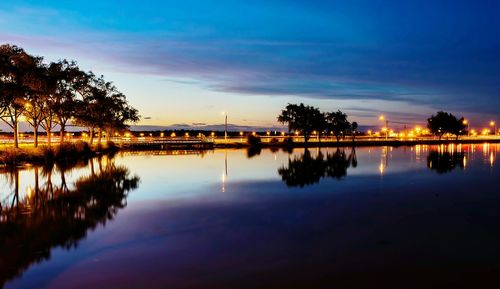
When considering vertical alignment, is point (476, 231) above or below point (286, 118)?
below

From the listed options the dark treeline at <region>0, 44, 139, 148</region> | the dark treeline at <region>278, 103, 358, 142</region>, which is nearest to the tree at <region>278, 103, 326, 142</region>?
the dark treeline at <region>278, 103, 358, 142</region>

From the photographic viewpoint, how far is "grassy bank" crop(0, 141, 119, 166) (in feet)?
136

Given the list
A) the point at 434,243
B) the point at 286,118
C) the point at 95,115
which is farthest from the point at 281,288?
the point at 286,118

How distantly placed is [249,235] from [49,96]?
4435cm

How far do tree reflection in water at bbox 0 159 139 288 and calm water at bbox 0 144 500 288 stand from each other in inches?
2.2

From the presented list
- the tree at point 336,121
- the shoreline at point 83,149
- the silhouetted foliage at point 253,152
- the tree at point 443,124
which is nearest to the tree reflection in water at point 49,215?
the shoreline at point 83,149

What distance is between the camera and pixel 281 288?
10.5 m

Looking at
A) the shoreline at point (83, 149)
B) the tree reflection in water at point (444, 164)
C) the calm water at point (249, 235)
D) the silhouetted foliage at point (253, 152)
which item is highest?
the shoreline at point (83, 149)

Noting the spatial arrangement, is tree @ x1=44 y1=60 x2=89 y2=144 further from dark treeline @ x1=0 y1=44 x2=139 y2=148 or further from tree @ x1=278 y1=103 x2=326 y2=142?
tree @ x1=278 y1=103 x2=326 y2=142

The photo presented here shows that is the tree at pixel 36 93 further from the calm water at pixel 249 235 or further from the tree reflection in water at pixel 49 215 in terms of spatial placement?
the calm water at pixel 249 235

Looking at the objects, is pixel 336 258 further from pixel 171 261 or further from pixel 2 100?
pixel 2 100

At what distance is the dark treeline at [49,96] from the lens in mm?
43656

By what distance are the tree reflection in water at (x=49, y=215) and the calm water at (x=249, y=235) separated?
6cm

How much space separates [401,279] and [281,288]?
9.78ft
